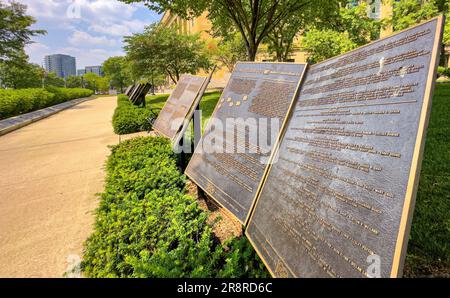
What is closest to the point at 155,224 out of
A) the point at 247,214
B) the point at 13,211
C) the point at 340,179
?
the point at 247,214

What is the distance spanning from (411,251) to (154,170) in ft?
10.1

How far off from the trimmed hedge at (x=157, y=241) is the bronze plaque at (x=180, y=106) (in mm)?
1319

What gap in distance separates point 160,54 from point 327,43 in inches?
564

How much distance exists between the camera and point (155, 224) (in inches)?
95.4

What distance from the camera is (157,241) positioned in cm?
230

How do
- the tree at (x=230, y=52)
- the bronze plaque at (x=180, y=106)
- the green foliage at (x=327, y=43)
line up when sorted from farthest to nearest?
the tree at (x=230, y=52) → the green foliage at (x=327, y=43) → the bronze plaque at (x=180, y=106)

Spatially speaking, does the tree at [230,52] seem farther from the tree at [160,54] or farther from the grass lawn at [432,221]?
the grass lawn at [432,221]

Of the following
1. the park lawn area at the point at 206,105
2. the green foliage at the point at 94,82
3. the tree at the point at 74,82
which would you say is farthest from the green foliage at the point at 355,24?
the tree at the point at 74,82

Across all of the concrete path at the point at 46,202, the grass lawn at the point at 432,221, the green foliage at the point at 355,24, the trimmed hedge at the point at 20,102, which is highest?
the green foliage at the point at 355,24

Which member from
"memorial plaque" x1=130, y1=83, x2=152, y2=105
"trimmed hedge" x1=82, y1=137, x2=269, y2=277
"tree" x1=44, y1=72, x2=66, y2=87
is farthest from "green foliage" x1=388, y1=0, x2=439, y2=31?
"tree" x1=44, y1=72, x2=66, y2=87

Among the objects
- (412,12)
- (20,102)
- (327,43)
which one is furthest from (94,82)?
(412,12)

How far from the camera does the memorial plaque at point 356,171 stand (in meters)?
1.24

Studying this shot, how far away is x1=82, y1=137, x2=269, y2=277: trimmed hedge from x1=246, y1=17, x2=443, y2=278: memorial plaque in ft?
1.09

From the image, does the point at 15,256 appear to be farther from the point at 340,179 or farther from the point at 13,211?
the point at 340,179
